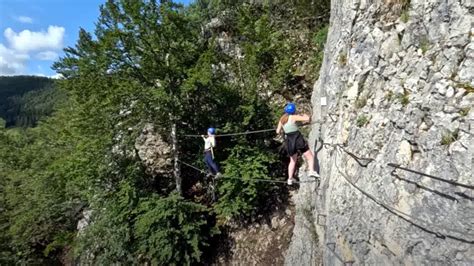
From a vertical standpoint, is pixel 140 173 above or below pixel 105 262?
above

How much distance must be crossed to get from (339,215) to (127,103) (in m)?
10.1

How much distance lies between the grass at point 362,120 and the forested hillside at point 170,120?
6.75 m

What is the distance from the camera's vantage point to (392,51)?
639 cm

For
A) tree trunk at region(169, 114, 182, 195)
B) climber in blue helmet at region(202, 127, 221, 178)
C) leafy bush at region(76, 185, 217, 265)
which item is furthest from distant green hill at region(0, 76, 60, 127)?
climber in blue helmet at region(202, 127, 221, 178)

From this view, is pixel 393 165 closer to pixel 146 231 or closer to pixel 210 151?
pixel 210 151

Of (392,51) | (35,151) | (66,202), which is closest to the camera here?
(392,51)

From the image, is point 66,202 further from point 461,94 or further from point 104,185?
point 461,94

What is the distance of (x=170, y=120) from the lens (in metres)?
15.0

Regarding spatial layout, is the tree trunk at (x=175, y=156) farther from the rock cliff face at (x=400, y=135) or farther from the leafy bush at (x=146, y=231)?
the rock cliff face at (x=400, y=135)

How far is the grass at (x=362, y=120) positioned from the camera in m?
6.67

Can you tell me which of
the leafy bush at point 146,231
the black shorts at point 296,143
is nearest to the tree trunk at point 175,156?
the leafy bush at point 146,231

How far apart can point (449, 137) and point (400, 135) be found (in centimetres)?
100

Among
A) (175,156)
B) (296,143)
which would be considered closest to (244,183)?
(175,156)

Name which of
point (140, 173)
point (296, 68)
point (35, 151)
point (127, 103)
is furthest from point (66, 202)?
point (296, 68)
